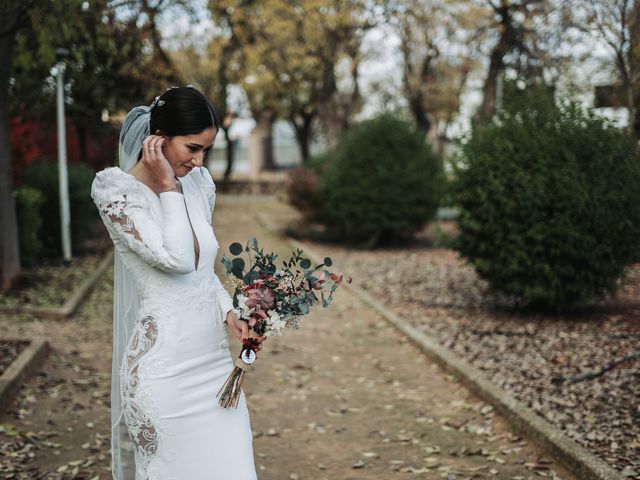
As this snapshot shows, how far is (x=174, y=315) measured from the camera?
9.49 feet

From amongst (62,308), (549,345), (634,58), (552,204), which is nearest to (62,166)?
(62,308)

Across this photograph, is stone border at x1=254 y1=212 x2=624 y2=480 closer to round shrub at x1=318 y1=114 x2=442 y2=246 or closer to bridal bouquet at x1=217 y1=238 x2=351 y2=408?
bridal bouquet at x1=217 y1=238 x2=351 y2=408

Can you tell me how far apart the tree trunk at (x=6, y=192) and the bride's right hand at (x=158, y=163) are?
8171 millimetres

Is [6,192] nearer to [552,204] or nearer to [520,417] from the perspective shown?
[552,204]

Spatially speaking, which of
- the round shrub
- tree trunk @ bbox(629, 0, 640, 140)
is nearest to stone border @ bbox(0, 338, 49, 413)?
tree trunk @ bbox(629, 0, 640, 140)

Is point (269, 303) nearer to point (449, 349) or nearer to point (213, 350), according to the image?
point (213, 350)

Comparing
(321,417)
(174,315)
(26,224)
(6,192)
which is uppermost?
(6,192)

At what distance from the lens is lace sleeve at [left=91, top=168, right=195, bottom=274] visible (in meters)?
2.77

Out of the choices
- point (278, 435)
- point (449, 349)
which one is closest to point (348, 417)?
point (278, 435)

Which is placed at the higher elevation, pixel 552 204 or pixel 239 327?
pixel 552 204

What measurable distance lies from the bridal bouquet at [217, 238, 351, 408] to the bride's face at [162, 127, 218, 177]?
375mm

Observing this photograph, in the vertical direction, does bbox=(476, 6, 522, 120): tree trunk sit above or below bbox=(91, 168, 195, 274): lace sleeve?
above

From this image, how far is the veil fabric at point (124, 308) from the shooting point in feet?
10.6

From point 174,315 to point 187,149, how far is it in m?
0.65
